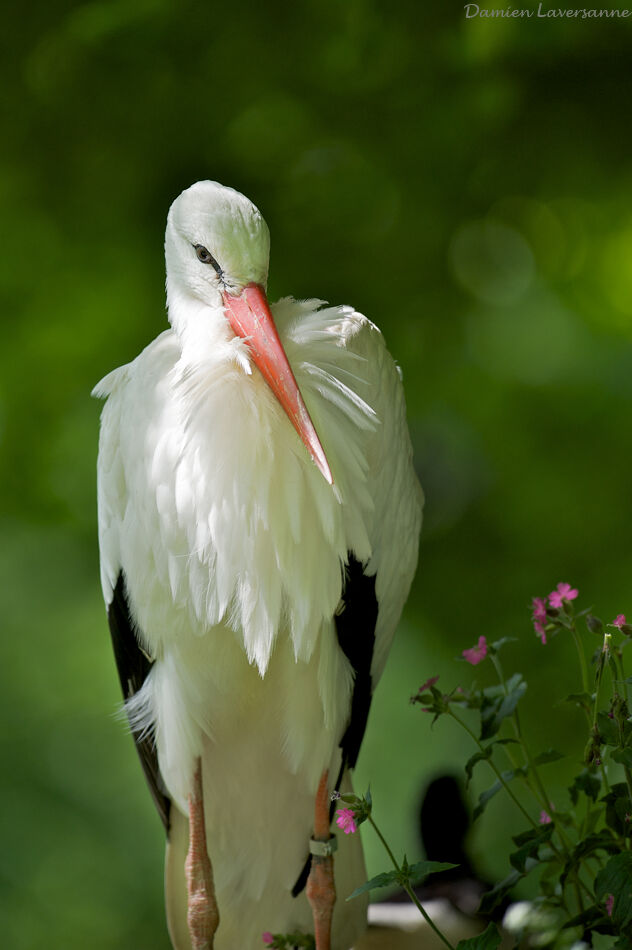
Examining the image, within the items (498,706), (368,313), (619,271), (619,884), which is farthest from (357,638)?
(619,271)

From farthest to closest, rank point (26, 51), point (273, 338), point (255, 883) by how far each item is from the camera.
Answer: point (26, 51), point (255, 883), point (273, 338)

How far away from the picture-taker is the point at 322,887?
1.18 meters

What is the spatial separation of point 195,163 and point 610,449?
0.81 m

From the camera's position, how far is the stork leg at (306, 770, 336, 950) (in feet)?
3.86

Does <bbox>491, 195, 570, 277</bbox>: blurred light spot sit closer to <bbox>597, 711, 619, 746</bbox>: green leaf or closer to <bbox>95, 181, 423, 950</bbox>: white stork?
<bbox>95, 181, 423, 950</bbox>: white stork

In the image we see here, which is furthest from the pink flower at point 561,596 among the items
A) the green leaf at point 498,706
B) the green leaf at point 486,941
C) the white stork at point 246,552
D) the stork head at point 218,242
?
the stork head at point 218,242

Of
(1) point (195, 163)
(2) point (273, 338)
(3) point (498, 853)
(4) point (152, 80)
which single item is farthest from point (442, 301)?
(3) point (498, 853)

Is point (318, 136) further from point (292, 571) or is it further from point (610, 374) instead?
point (292, 571)

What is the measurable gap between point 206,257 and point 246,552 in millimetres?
312

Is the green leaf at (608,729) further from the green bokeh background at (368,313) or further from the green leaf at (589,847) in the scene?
the green bokeh background at (368,313)

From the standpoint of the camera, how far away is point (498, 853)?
156 cm

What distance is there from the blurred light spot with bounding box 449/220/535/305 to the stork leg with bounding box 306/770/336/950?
2.74 ft

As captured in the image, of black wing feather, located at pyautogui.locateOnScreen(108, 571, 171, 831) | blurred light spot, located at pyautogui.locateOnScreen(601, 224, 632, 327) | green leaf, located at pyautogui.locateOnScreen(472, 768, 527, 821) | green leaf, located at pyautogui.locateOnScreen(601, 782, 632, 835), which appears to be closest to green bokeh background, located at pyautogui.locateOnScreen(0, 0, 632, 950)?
blurred light spot, located at pyautogui.locateOnScreen(601, 224, 632, 327)

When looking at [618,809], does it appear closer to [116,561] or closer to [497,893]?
[497,893]
